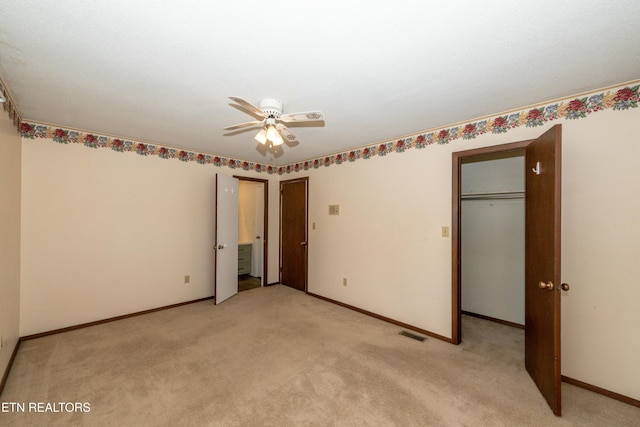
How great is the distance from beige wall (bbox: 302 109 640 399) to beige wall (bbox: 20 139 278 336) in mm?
1830

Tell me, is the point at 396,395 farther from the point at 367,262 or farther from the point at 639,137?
the point at 639,137

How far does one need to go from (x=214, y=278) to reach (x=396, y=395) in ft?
9.77

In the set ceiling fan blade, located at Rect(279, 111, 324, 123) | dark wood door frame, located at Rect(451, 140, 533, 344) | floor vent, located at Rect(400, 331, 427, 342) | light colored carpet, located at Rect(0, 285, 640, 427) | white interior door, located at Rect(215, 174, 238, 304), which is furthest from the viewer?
white interior door, located at Rect(215, 174, 238, 304)

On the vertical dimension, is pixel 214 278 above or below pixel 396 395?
above

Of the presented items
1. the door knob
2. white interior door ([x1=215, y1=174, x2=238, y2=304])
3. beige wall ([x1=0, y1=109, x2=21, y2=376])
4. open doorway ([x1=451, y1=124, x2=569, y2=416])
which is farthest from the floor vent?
beige wall ([x1=0, y1=109, x2=21, y2=376])

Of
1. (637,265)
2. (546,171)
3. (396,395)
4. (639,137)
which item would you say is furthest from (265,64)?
(637,265)

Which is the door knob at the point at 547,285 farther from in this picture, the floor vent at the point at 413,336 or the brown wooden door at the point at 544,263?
the floor vent at the point at 413,336

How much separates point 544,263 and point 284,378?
2.20 m

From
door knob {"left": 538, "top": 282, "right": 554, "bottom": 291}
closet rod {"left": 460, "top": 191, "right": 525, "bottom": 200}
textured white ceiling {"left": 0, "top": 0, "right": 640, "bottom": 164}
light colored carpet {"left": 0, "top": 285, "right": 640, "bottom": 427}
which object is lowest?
light colored carpet {"left": 0, "top": 285, "right": 640, "bottom": 427}

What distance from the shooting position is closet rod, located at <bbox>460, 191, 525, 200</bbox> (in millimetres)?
3195

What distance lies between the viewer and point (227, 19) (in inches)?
51.7

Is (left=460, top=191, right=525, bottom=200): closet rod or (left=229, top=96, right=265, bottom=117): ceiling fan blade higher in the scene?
(left=229, top=96, right=265, bottom=117): ceiling fan blade

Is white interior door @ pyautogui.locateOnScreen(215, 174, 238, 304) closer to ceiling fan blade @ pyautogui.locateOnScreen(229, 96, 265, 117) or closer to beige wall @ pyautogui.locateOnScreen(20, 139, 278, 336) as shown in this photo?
Result: beige wall @ pyautogui.locateOnScreen(20, 139, 278, 336)

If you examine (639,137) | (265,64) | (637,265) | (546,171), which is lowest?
(637,265)
